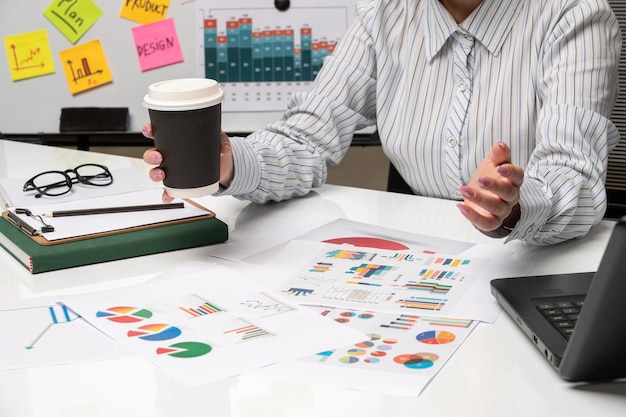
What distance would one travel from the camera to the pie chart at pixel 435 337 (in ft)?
2.68

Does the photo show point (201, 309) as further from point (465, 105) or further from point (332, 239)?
point (465, 105)

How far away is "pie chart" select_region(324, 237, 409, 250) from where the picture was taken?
1.09m

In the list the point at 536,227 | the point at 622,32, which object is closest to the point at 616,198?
the point at 622,32

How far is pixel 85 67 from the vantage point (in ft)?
6.53

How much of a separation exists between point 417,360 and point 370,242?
34cm

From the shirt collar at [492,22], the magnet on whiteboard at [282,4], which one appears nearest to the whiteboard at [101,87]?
the magnet on whiteboard at [282,4]

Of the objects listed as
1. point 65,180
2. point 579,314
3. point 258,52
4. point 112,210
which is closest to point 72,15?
point 258,52

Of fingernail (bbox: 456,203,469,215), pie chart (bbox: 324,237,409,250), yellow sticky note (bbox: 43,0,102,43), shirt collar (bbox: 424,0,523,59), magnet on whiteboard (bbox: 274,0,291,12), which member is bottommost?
pie chart (bbox: 324,237,409,250)

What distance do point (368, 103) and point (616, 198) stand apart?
1.55ft

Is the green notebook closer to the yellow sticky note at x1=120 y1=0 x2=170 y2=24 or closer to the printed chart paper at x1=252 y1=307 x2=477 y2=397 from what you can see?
the printed chart paper at x1=252 y1=307 x2=477 y2=397

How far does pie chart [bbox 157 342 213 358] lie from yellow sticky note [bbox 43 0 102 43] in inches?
53.0

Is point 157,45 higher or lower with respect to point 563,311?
higher

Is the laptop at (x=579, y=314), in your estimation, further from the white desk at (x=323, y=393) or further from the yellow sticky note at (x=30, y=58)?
the yellow sticky note at (x=30, y=58)

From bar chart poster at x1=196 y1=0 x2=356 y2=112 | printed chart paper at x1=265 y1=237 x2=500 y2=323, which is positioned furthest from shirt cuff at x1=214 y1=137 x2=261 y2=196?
bar chart poster at x1=196 y1=0 x2=356 y2=112
